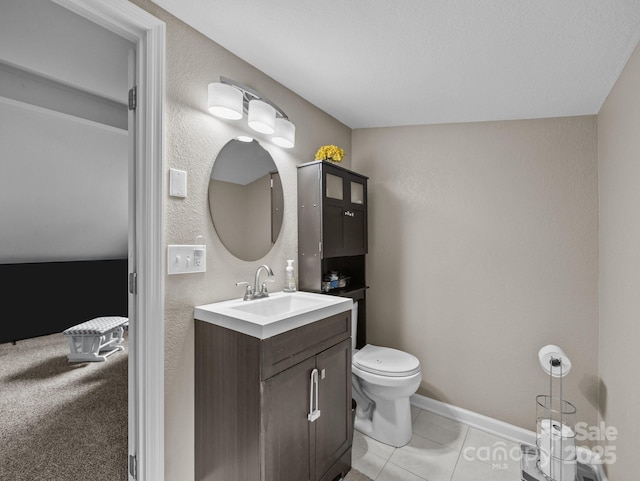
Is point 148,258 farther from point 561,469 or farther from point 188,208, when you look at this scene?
point 561,469

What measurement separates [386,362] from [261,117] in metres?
1.73

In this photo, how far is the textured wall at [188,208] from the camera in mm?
1324

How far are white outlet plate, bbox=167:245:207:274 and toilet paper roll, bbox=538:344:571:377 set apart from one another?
201 centimetres

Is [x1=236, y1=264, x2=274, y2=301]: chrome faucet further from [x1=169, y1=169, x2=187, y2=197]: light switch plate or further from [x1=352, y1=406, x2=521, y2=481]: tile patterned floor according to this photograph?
[x1=352, y1=406, x2=521, y2=481]: tile patterned floor

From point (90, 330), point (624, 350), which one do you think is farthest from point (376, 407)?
point (90, 330)

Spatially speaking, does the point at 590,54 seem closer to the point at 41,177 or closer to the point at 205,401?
the point at 205,401

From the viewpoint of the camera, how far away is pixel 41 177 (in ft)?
10.5

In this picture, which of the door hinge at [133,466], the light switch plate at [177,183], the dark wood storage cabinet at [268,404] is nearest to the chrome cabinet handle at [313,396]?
the dark wood storage cabinet at [268,404]

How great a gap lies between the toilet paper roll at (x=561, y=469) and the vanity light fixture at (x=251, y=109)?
7.62ft

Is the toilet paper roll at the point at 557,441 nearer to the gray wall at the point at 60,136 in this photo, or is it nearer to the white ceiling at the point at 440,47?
the white ceiling at the point at 440,47

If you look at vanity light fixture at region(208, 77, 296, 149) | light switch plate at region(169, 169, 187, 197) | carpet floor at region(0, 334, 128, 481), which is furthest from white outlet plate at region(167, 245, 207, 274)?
carpet floor at region(0, 334, 128, 481)

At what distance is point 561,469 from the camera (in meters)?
1.54

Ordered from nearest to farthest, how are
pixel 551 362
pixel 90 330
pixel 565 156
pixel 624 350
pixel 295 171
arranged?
pixel 624 350, pixel 551 362, pixel 565 156, pixel 295 171, pixel 90 330

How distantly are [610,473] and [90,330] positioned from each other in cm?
406
